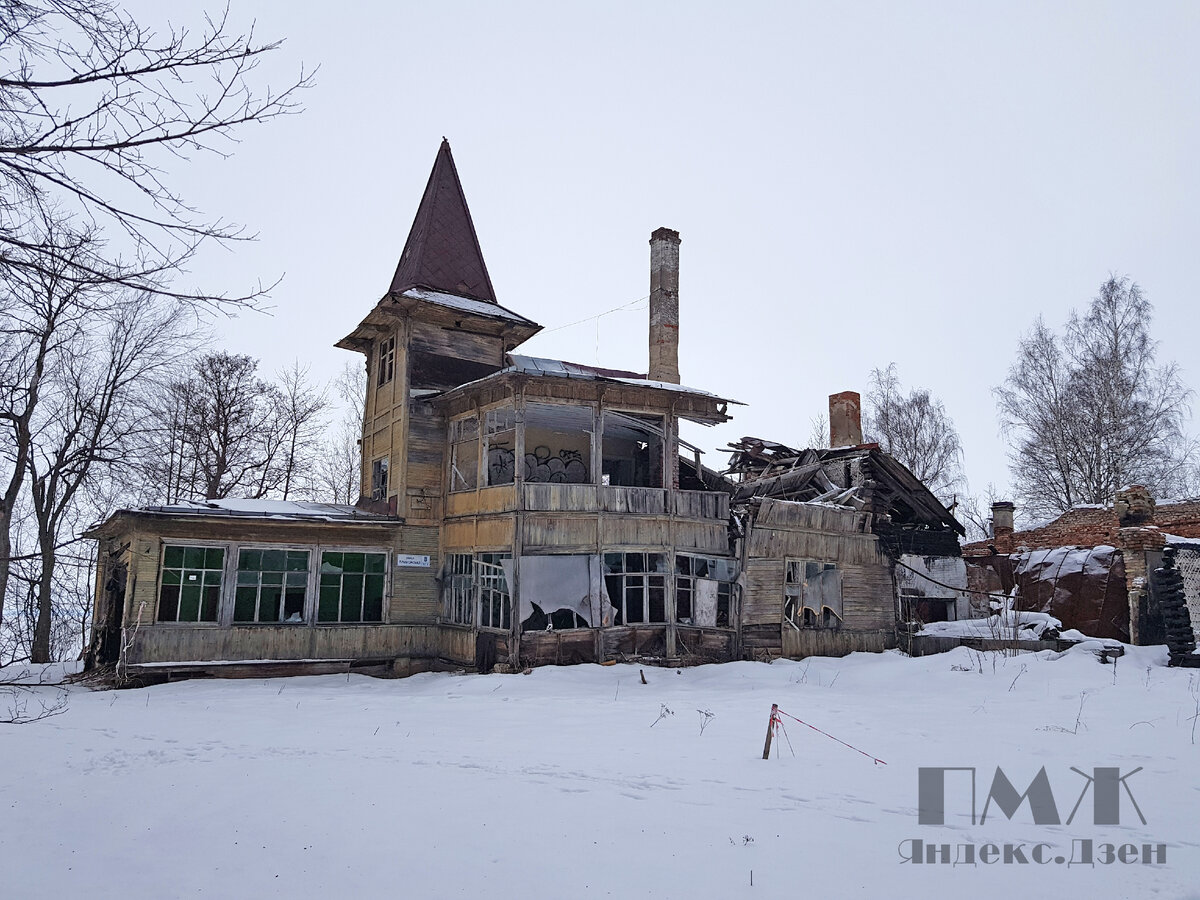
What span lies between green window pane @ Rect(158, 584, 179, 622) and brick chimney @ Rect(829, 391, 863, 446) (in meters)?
19.0

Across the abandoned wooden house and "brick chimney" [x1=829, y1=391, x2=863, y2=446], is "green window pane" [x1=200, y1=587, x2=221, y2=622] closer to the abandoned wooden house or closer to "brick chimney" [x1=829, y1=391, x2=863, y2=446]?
the abandoned wooden house

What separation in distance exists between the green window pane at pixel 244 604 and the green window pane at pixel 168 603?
115 centimetres

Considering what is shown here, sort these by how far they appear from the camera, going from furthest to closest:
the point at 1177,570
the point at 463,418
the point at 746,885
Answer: the point at 463,418
the point at 1177,570
the point at 746,885

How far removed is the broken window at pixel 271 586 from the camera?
1788 cm

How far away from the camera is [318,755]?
29.6 feet

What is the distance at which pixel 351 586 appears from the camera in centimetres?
1908

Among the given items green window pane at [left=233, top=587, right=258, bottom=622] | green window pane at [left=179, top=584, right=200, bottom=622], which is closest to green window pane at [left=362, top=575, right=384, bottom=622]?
green window pane at [left=233, top=587, right=258, bottom=622]

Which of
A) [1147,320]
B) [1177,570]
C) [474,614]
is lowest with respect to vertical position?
[474,614]

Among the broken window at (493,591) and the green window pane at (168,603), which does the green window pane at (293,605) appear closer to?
the green window pane at (168,603)

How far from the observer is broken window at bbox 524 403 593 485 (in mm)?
20156

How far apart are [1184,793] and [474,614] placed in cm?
1363

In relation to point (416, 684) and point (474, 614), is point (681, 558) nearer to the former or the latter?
point (474, 614)

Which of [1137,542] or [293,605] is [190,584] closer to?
[293,605]

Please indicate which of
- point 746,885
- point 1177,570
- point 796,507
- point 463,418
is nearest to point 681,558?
point 796,507
